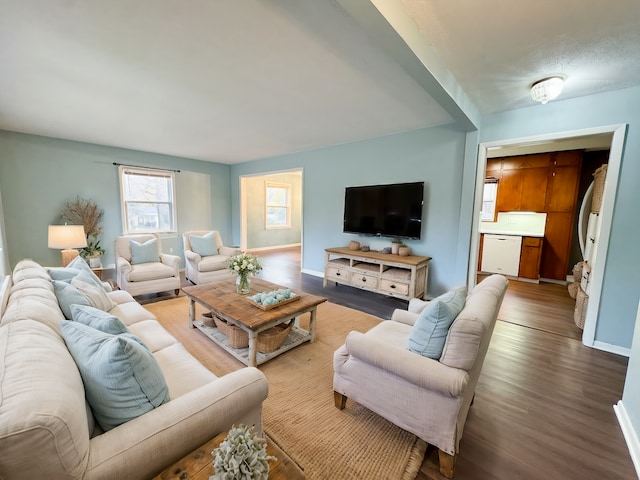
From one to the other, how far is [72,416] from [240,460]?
486 mm

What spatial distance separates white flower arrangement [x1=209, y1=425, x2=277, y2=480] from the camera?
27.6 inches

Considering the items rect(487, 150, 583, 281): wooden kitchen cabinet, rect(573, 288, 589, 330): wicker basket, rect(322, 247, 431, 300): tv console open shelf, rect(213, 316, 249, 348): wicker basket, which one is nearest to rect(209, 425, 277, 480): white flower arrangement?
rect(213, 316, 249, 348): wicker basket

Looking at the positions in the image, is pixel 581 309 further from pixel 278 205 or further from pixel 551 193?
pixel 278 205

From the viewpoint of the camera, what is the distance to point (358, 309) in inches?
136

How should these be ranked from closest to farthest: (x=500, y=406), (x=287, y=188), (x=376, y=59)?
(x=500, y=406) < (x=376, y=59) < (x=287, y=188)

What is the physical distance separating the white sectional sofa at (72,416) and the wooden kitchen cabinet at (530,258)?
555 centimetres

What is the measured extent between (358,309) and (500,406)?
1807mm

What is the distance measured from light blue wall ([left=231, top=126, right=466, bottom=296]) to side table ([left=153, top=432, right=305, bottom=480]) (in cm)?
331

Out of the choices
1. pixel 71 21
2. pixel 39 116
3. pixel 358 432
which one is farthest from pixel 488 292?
pixel 39 116

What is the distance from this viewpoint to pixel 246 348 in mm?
2393

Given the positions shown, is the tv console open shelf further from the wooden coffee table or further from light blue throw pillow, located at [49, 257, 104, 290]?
light blue throw pillow, located at [49, 257, 104, 290]

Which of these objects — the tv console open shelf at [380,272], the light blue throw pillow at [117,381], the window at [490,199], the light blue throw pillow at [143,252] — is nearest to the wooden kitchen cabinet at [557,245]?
the window at [490,199]

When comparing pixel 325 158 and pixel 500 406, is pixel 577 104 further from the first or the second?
pixel 325 158

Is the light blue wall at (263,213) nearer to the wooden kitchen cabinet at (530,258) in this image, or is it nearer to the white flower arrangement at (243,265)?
the white flower arrangement at (243,265)
